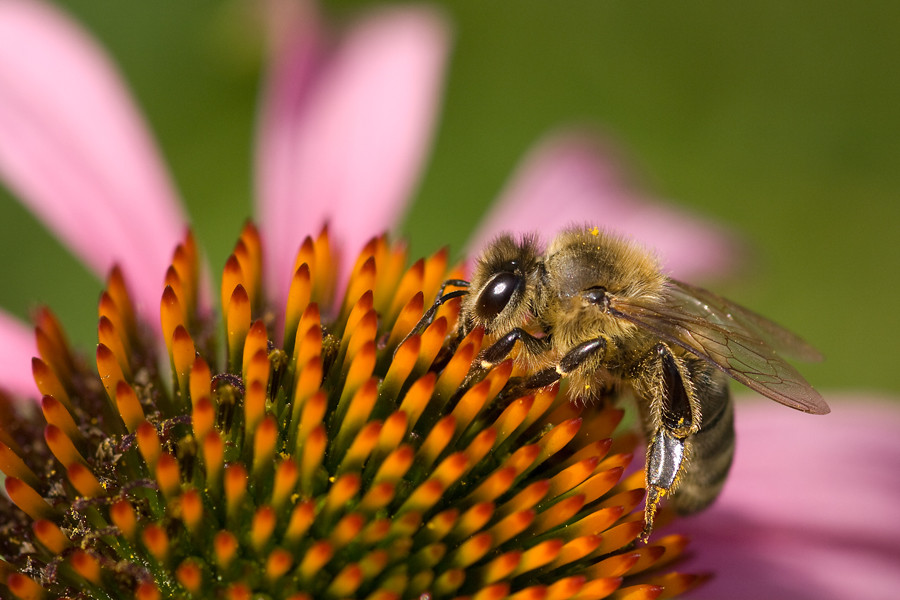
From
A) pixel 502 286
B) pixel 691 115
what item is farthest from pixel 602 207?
pixel 691 115

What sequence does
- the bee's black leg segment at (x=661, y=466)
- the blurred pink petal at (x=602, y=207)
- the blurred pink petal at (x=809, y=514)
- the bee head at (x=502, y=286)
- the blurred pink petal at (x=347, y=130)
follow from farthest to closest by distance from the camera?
the blurred pink petal at (x=602, y=207)
the blurred pink petal at (x=347, y=130)
the blurred pink petal at (x=809, y=514)
the bee's black leg segment at (x=661, y=466)
the bee head at (x=502, y=286)

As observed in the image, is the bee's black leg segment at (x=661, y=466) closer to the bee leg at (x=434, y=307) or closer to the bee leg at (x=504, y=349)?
the bee leg at (x=504, y=349)

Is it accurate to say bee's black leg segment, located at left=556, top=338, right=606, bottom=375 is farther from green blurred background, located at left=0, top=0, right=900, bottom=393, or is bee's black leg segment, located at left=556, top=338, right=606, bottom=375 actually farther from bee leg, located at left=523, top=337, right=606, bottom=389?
green blurred background, located at left=0, top=0, right=900, bottom=393

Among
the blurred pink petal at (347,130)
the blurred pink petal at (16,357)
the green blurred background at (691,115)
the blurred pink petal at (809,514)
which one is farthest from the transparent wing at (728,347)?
the green blurred background at (691,115)

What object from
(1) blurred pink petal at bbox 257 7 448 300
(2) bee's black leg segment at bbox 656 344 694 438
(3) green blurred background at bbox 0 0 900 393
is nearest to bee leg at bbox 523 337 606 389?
(2) bee's black leg segment at bbox 656 344 694 438

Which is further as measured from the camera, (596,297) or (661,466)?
(661,466)

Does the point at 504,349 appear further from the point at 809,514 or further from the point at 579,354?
the point at 809,514

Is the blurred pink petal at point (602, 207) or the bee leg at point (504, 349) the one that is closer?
the bee leg at point (504, 349)
